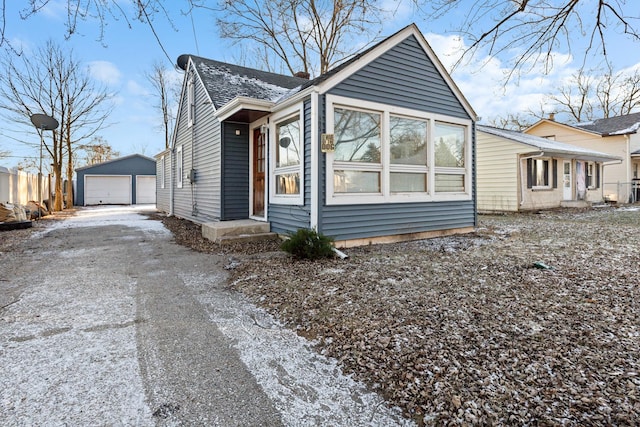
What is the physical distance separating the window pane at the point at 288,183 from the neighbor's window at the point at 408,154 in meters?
1.83

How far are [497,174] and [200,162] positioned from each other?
11.0 meters

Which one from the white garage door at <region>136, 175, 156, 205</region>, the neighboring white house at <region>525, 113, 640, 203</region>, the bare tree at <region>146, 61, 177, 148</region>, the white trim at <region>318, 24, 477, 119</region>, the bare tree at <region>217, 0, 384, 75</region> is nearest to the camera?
the white trim at <region>318, 24, 477, 119</region>

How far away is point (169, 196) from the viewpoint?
44.2 ft

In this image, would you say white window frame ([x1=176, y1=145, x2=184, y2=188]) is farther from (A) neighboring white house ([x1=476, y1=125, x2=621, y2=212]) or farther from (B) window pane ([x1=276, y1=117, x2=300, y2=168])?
(A) neighboring white house ([x1=476, y1=125, x2=621, y2=212])

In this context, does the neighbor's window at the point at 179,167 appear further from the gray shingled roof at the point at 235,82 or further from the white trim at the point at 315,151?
the white trim at the point at 315,151

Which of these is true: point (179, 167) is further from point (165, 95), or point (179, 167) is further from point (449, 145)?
point (165, 95)

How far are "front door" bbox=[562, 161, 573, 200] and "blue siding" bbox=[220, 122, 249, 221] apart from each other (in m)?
13.7

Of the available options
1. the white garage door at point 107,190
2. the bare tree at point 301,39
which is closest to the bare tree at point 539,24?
the bare tree at point 301,39

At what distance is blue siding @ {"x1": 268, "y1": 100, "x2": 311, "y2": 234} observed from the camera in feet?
19.2

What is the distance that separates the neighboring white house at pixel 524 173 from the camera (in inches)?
499

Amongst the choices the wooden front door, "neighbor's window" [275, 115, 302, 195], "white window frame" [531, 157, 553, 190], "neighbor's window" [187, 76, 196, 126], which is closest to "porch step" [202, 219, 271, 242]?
"neighbor's window" [275, 115, 302, 195]

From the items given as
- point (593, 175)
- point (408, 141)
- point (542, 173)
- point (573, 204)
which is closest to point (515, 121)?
point (593, 175)

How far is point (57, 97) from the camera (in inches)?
655

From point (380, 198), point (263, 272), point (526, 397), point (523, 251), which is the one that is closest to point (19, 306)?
point (263, 272)
